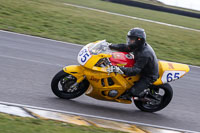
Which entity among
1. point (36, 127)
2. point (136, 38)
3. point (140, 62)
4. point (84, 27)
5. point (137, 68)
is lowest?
point (36, 127)

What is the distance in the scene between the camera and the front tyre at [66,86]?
23.5 ft

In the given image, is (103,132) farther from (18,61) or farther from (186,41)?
(186,41)

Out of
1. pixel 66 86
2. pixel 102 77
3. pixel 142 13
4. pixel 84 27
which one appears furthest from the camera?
pixel 142 13

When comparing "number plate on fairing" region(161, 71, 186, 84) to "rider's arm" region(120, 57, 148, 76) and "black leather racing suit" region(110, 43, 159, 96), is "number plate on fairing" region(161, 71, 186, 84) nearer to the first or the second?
"black leather racing suit" region(110, 43, 159, 96)

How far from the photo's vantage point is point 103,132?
5801mm

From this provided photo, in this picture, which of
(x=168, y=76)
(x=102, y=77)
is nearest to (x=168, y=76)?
(x=168, y=76)

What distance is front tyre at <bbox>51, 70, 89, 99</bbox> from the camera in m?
7.16

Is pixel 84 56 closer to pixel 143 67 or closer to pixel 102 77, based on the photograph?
pixel 102 77

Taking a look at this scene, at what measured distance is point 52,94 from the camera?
7719 millimetres

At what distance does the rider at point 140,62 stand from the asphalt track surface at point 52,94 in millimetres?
596

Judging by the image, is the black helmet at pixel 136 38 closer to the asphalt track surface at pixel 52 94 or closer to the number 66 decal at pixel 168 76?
the number 66 decal at pixel 168 76

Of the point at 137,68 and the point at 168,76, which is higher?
the point at 137,68

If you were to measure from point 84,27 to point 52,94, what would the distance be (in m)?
9.56

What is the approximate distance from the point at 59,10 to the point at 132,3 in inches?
377
